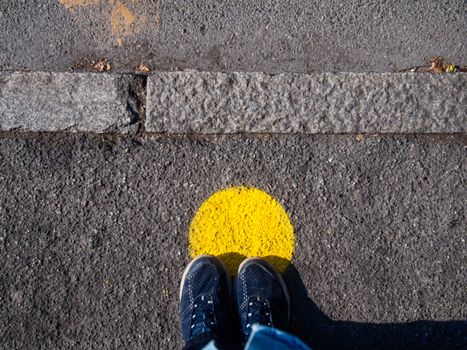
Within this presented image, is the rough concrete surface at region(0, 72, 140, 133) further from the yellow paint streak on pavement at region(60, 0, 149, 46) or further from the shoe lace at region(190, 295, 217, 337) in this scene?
the shoe lace at region(190, 295, 217, 337)

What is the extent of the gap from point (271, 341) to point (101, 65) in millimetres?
1544

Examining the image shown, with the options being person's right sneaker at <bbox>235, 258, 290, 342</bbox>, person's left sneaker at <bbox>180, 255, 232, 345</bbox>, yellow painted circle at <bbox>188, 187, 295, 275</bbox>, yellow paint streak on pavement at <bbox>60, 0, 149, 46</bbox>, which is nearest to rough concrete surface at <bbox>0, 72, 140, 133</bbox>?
yellow paint streak on pavement at <bbox>60, 0, 149, 46</bbox>

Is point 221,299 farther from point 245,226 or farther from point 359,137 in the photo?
point 359,137

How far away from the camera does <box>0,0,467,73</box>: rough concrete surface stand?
2.49 metres

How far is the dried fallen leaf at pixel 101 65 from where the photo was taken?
248 centimetres

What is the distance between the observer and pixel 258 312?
2.38 metres

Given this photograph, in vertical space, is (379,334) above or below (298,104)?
below

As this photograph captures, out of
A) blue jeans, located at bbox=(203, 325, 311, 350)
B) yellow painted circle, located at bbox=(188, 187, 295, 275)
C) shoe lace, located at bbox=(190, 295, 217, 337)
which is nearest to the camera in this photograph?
blue jeans, located at bbox=(203, 325, 311, 350)

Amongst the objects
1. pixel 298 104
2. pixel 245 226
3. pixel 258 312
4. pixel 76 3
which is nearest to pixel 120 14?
pixel 76 3

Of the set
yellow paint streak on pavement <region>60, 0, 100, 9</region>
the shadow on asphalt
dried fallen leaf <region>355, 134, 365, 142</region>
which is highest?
yellow paint streak on pavement <region>60, 0, 100, 9</region>

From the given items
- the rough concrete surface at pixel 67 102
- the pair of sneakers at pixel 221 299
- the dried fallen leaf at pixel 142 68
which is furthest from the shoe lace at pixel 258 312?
the dried fallen leaf at pixel 142 68

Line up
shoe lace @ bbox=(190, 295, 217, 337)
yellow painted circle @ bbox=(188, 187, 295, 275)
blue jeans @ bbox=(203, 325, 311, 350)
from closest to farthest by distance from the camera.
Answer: blue jeans @ bbox=(203, 325, 311, 350) < shoe lace @ bbox=(190, 295, 217, 337) < yellow painted circle @ bbox=(188, 187, 295, 275)

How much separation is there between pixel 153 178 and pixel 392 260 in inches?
48.3

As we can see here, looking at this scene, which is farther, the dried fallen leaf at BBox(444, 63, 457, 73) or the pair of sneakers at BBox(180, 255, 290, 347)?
the dried fallen leaf at BBox(444, 63, 457, 73)
